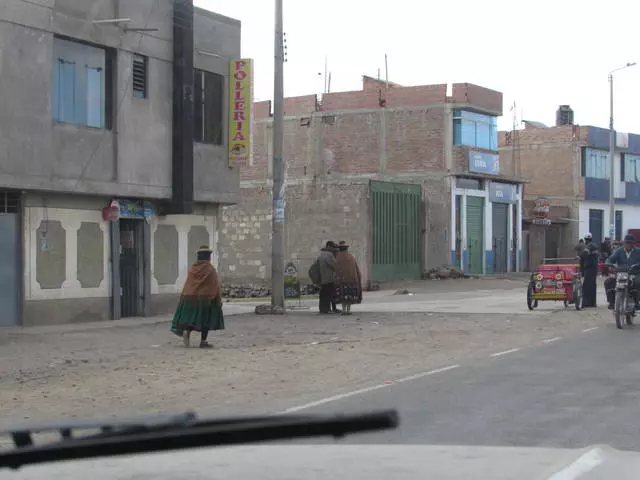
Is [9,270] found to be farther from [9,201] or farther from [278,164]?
[278,164]

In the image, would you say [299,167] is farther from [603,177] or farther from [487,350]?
[487,350]

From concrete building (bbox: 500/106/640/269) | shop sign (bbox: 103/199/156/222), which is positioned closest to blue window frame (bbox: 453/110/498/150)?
concrete building (bbox: 500/106/640/269)

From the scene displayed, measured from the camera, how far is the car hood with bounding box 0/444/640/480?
3.14m

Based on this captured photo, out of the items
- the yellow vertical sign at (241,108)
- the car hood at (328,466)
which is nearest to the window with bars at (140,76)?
the yellow vertical sign at (241,108)

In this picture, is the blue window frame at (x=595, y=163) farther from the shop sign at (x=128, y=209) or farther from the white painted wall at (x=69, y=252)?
the shop sign at (x=128, y=209)

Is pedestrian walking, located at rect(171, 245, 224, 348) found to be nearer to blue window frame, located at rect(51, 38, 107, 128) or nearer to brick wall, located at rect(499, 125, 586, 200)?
blue window frame, located at rect(51, 38, 107, 128)

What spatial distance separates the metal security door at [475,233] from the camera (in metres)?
45.4

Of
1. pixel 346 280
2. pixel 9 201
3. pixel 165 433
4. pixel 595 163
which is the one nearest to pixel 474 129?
pixel 595 163

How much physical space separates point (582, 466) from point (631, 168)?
61.1 m

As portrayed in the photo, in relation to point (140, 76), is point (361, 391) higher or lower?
lower

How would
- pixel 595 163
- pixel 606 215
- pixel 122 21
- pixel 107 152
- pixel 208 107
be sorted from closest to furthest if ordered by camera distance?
pixel 122 21, pixel 107 152, pixel 208 107, pixel 595 163, pixel 606 215

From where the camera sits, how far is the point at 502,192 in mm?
48406

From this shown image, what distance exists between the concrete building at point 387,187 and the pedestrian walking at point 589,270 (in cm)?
1542

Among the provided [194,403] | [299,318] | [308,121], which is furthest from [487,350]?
[308,121]
